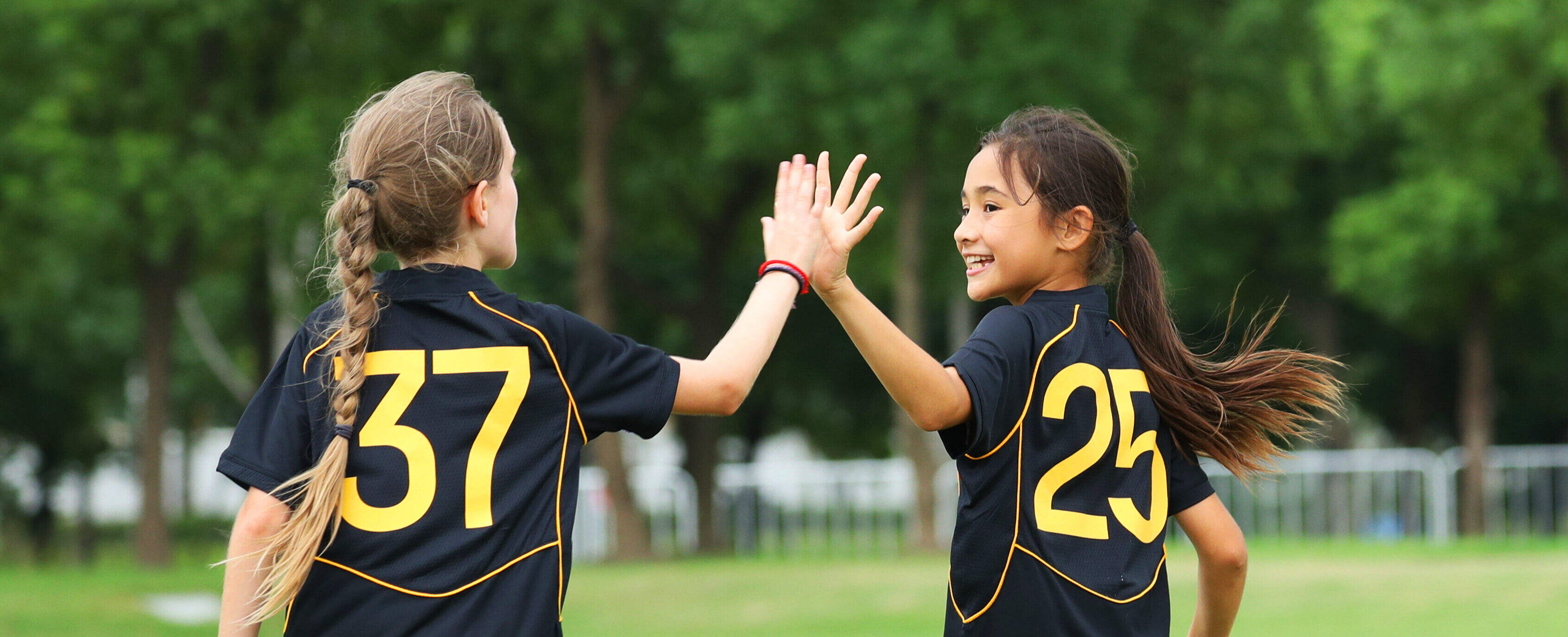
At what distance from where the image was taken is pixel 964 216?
299 cm

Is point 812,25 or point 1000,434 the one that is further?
point 812,25

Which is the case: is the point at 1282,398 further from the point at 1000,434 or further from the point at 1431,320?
the point at 1431,320

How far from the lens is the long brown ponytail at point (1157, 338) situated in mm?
3006

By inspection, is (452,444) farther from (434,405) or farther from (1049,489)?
(1049,489)

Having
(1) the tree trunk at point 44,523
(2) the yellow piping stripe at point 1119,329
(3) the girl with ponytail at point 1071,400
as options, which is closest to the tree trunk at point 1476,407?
(3) the girl with ponytail at point 1071,400

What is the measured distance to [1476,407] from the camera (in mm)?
23781

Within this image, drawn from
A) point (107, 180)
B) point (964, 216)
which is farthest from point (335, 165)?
point (107, 180)

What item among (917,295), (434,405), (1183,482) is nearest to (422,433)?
(434,405)

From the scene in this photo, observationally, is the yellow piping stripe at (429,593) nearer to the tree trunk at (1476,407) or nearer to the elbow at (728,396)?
the elbow at (728,396)

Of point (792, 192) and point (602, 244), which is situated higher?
point (602, 244)

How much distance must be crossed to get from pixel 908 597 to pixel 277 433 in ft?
34.9

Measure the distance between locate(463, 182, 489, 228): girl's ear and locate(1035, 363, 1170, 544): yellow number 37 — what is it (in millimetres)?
1121

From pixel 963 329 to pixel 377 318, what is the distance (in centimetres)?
2611

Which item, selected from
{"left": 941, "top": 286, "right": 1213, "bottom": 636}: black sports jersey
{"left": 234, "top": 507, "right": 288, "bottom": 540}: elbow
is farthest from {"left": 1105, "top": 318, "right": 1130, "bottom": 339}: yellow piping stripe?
{"left": 234, "top": 507, "right": 288, "bottom": 540}: elbow
